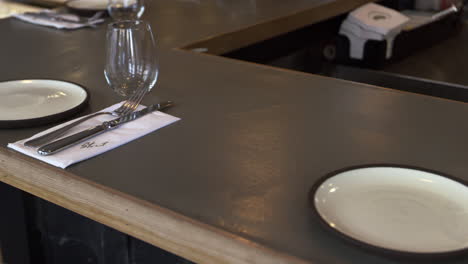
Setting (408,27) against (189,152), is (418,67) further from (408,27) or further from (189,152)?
(189,152)

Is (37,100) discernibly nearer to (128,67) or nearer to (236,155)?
(128,67)

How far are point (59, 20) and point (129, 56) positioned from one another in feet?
2.83

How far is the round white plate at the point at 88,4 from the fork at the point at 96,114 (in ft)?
3.07

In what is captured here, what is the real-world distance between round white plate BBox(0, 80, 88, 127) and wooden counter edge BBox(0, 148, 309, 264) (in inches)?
4.6

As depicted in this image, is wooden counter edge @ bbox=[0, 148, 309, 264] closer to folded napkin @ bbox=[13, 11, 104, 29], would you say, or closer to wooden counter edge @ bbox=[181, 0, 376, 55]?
wooden counter edge @ bbox=[181, 0, 376, 55]

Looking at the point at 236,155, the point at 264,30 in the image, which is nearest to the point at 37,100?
the point at 236,155

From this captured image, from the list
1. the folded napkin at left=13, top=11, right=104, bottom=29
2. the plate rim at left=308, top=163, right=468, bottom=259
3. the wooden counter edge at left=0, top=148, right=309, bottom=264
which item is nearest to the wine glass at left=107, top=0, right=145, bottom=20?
the folded napkin at left=13, top=11, right=104, bottom=29

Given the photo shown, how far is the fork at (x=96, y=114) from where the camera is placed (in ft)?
3.14

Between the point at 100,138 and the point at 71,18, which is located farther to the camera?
the point at 71,18

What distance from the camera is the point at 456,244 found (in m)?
0.68

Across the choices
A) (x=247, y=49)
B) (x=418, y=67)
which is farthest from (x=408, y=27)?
(x=247, y=49)

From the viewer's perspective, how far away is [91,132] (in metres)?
0.98

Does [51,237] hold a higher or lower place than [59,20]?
lower

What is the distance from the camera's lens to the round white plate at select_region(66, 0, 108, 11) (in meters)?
1.98
